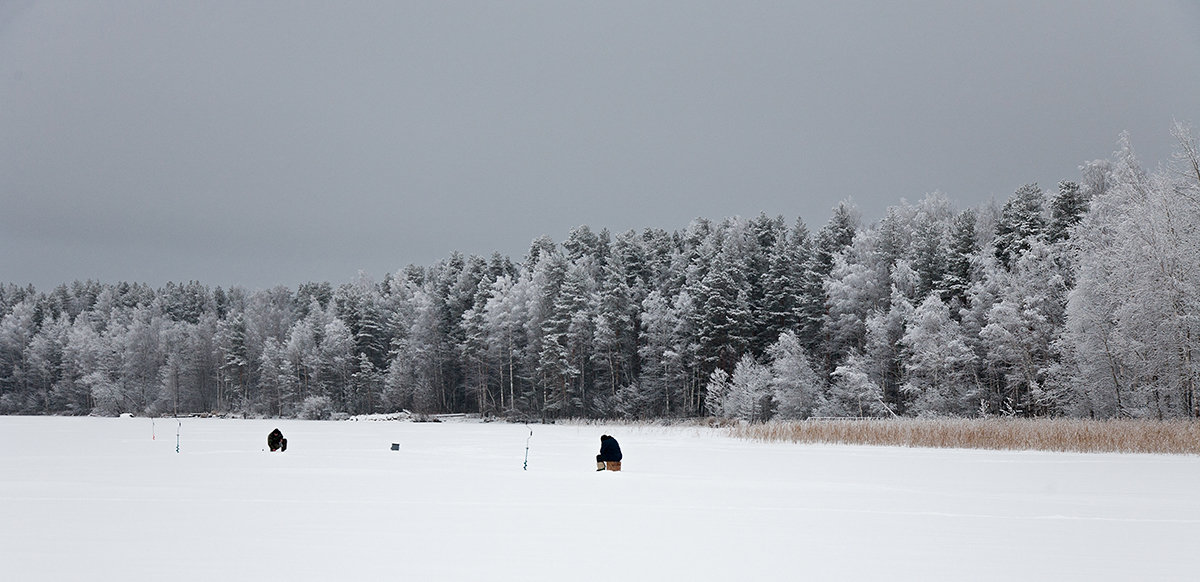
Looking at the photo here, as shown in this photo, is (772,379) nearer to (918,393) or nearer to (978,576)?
(918,393)

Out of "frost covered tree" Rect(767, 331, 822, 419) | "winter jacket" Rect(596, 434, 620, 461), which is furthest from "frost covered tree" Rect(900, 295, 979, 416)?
"winter jacket" Rect(596, 434, 620, 461)

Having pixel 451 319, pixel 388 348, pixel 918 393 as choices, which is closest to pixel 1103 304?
pixel 918 393

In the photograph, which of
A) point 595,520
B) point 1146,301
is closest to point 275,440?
point 595,520

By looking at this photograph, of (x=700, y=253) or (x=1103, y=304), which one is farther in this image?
(x=700, y=253)

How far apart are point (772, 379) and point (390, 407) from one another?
43905mm

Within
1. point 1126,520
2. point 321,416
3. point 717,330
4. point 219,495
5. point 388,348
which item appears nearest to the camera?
point 1126,520

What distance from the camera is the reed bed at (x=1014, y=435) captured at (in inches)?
1183

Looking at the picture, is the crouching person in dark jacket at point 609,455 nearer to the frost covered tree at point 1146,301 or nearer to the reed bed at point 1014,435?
the reed bed at point 1014,435

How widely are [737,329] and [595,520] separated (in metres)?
55.2

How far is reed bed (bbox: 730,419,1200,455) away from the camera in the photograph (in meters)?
30.0

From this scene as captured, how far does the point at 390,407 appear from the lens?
89688 mm

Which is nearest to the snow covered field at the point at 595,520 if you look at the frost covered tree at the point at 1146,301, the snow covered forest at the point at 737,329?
the frost covered tree at the point at 1146,301

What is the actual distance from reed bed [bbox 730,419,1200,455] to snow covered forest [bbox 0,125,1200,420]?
738cm

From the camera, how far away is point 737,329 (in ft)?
225
